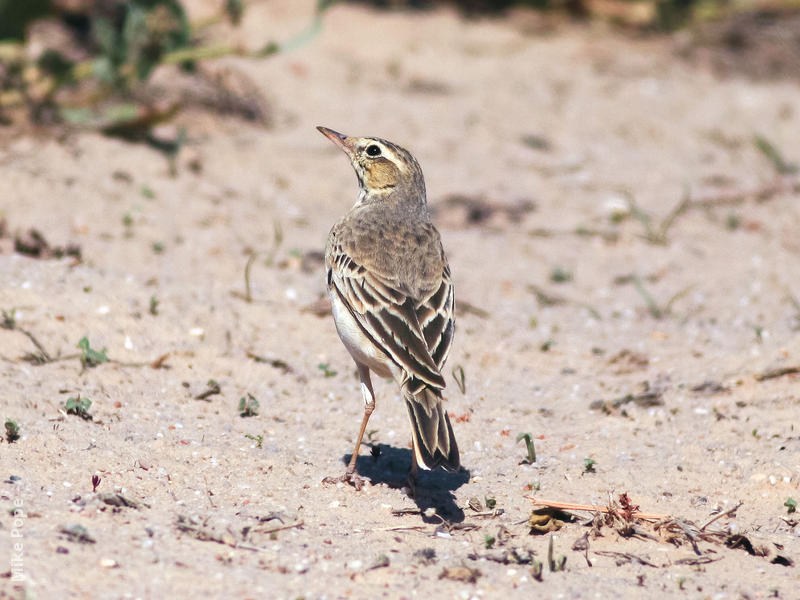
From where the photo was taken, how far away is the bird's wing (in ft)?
15.8

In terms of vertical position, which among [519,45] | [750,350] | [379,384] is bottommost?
[379,384]

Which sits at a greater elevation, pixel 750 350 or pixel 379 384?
pixel 750 350

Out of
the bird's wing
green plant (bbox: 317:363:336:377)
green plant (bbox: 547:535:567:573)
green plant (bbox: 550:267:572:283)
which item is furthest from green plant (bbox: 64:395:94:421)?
green plant (bbox: 550:267:572:283)

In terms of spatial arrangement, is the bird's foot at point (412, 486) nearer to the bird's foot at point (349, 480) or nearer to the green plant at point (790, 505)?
the bird's foot at point (349, 480)

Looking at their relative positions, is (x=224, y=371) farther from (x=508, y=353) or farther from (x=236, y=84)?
(x=236, y=84)

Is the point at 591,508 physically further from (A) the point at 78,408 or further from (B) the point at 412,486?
(A) the point at 78,408

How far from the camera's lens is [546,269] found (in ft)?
27.3

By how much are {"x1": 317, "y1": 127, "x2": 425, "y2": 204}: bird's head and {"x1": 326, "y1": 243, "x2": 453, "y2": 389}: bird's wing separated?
34.1 inches

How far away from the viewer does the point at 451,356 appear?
22.2ft

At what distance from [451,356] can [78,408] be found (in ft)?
8.24

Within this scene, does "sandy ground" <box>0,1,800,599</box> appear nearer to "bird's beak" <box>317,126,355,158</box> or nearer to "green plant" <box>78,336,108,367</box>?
"green plant" <box>78,336,108,367</box>

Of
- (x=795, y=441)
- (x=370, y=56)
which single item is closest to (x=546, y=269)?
(x=795, y=441)

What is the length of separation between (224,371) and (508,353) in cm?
191

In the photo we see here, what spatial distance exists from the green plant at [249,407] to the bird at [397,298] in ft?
2.19
